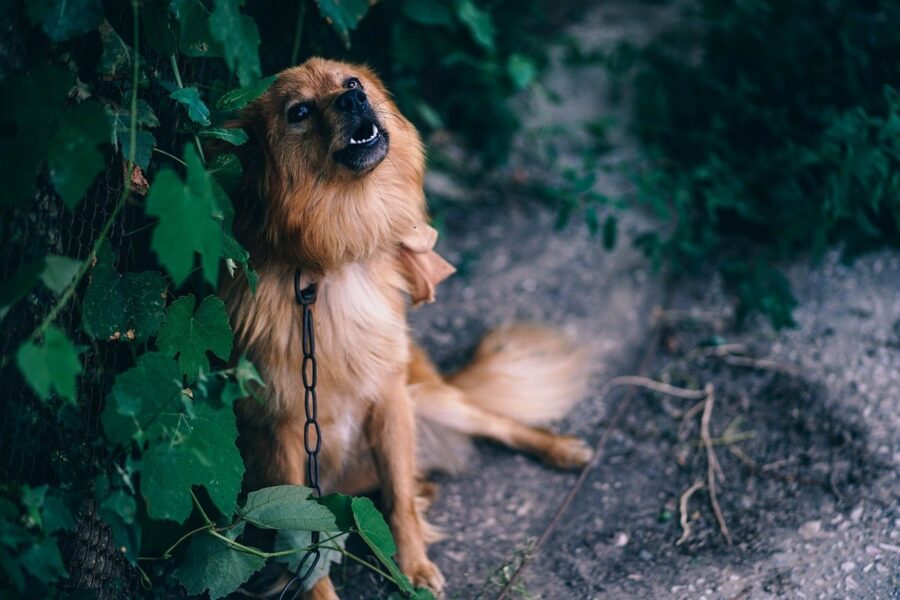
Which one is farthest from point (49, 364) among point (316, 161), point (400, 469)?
point (400, 469)

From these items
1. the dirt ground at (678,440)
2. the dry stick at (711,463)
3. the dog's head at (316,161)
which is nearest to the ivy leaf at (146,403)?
the dog's head at (316,161)

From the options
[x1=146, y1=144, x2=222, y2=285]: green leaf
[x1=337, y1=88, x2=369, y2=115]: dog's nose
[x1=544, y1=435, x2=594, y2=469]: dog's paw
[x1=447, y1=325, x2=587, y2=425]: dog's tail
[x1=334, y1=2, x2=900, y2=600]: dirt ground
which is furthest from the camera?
[x1=447, y1=325, x2=587, y2=425]: dog's tail

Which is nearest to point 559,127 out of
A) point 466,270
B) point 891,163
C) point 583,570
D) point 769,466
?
point 466,270

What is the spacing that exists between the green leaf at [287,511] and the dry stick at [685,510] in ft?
4.35

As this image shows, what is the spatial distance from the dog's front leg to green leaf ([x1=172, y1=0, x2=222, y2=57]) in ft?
4.05

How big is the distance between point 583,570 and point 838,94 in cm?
263

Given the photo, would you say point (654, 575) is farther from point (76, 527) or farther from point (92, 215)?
point (92, 215)

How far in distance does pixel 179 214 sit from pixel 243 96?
2.20ft

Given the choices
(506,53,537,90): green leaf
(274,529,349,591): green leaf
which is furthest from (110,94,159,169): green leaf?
(506,53,537,90): green leaf

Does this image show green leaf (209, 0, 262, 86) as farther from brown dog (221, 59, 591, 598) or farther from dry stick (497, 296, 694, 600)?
dry stick (497, 296, 694, 600)

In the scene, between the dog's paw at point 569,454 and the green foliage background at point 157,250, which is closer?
the green foliage background at point 157,250

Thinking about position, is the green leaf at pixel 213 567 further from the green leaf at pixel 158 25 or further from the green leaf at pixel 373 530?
the green leaf at pixel 158 25

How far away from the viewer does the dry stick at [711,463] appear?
2.97 m

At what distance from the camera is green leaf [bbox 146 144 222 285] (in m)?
1.60
